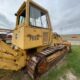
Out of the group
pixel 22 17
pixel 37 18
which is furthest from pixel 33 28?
pixel 22 17

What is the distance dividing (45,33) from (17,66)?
1663mm

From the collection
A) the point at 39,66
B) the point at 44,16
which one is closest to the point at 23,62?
the point at 39,66

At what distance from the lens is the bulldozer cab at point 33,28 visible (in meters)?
3.98

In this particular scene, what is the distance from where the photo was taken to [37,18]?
4.63 m

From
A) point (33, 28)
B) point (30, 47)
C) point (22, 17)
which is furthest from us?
point (22, 17)

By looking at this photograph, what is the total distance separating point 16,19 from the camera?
18.8ft

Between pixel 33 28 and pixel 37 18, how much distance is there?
0.54 m

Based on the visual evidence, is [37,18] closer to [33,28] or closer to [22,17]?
[33,28]

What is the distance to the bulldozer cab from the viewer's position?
3.98 metres

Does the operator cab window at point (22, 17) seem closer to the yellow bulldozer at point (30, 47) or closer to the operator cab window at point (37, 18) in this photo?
the yellow bulldozer at point (30, 47)

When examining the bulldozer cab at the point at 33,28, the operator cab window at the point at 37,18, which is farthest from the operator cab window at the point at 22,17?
the operator cab window at the point at 37,18

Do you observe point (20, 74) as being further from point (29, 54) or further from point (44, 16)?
point (44, 16)

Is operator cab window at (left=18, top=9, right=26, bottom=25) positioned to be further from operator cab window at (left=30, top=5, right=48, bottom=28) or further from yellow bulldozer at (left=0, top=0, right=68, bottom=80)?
operator cab window at (left=30, top=5, right=48, bottom=28)

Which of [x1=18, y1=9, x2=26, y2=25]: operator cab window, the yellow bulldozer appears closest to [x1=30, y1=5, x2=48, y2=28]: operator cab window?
the yellow bulldozer
